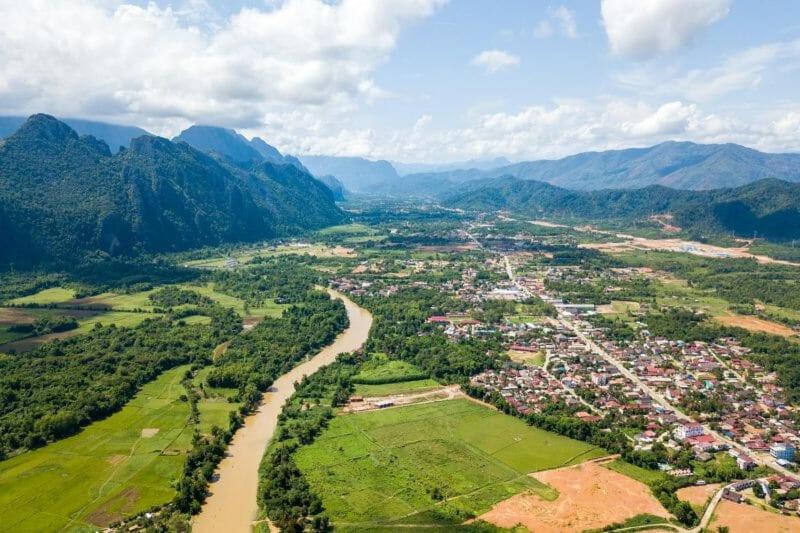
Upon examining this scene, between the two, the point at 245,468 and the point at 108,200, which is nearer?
the point at 245,468

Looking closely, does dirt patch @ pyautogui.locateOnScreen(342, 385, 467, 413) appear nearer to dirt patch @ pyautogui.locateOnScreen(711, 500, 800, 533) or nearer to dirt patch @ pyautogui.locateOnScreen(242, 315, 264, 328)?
dirt patch @ pyautogui.locateOnScreen(711, 500, 800, 533)

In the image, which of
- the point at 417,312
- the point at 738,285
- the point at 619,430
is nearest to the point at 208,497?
the point at 619,430

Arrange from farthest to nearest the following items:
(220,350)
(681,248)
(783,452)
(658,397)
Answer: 1. (681,248)
2. (220,350)
3. (658,397)
4. (783,452)

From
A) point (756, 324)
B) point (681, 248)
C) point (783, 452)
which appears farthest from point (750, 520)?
point (681, 248)

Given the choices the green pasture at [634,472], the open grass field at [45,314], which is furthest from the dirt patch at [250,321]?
the green pasture at [634,472]

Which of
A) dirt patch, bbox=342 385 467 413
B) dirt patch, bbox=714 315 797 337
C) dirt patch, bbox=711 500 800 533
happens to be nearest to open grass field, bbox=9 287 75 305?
dirt patch, bbox=342 385 467 413

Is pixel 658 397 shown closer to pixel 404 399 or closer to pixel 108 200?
pixel 404 399
